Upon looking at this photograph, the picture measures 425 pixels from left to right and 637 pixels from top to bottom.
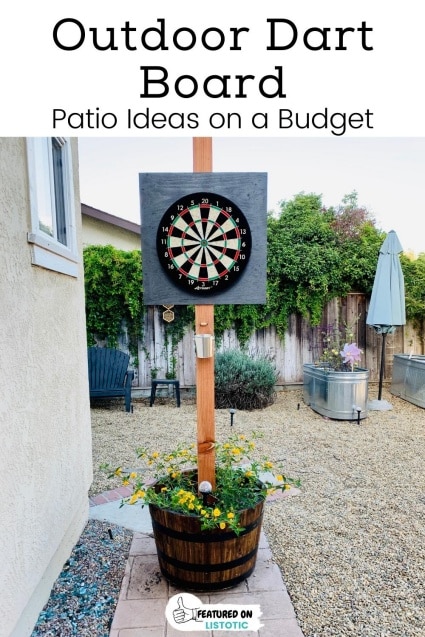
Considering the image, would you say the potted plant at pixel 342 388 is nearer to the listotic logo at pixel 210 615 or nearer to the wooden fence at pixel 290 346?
the wooden fence at pixel 290 346

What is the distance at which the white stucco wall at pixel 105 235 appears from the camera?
906 centimetres

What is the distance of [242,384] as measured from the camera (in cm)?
570

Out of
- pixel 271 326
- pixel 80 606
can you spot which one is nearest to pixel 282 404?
pixel 271 326

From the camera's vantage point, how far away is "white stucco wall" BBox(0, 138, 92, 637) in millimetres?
1514

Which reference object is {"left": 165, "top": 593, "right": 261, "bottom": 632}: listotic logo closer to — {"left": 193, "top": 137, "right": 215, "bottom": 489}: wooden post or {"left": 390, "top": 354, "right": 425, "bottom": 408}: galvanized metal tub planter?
{"left": 193, "top": 137, "right": 215, "bottom": 489}: wooden post

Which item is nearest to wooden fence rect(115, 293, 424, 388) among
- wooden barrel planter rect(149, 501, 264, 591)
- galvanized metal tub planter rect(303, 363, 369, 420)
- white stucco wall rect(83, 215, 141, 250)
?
galvanized metal tub planter rect(303, 363, 369, 420)

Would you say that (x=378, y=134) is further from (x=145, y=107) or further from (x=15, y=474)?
(x=15, y=474)

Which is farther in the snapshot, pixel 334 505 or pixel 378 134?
pixel 334 505

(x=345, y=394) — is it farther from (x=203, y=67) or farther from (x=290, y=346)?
(x=203, y=67)

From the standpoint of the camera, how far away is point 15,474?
1563 millimetres

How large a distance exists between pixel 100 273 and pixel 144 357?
4.90ft

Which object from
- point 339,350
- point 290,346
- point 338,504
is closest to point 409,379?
point 339,350

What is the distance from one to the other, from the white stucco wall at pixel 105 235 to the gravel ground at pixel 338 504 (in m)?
4.79

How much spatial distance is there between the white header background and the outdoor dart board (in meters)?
→ 0.35
